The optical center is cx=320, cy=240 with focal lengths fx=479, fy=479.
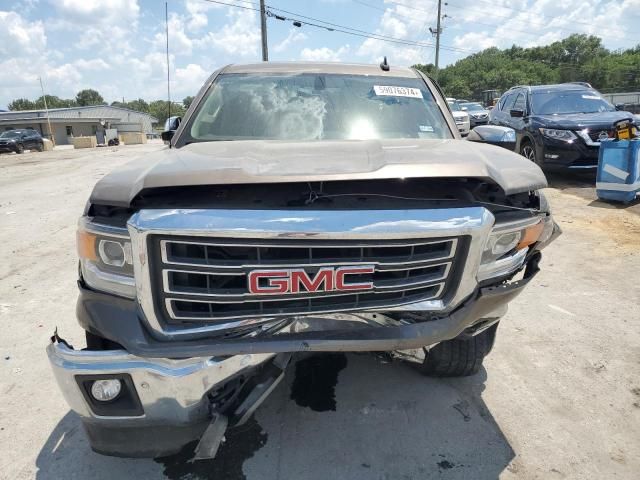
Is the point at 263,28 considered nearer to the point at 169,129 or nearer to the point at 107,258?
the point at 169,129

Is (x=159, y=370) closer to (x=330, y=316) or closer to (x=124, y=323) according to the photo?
(x=124, y=323)

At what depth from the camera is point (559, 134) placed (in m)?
8.53

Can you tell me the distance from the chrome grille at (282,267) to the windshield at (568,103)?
28.4 feet

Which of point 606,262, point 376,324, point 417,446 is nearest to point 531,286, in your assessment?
point 606,262

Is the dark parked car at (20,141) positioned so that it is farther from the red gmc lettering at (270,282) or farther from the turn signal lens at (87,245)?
the red gmc lettering at (270,282)

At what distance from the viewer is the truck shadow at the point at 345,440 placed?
2203mm

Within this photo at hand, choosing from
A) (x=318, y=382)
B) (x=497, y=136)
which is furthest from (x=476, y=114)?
(x=318, y=382)

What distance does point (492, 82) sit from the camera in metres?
83.8

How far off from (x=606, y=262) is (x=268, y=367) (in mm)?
4456

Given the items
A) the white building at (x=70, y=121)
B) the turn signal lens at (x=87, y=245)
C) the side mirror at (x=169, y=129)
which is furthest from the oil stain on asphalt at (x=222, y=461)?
the white building at (x=70, y=121)

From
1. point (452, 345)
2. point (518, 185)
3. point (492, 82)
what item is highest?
point (492, 82)

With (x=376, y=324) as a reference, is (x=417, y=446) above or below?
below

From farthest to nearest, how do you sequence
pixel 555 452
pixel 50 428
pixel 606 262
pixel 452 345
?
pixel 606 262 < pixel 452 345 < pixel 50 428 < pixel 555 452

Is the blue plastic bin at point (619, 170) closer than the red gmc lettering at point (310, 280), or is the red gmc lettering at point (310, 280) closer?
the red gmc lettering at point (310, 280)
